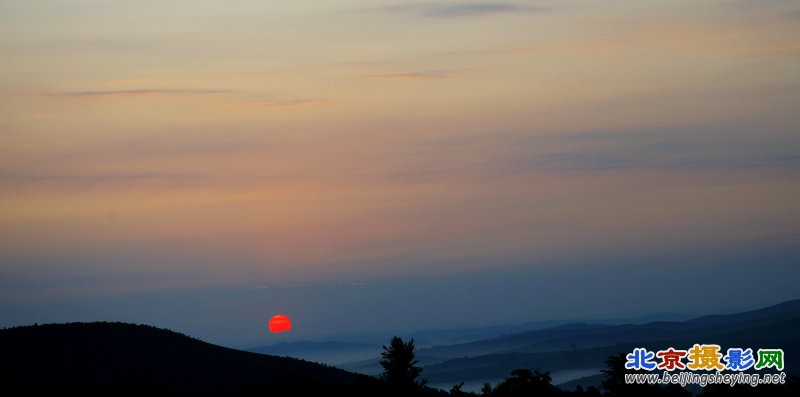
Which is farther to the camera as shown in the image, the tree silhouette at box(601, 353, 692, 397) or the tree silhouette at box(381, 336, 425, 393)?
the tree silhouette at box(381, 336, 425, 393)

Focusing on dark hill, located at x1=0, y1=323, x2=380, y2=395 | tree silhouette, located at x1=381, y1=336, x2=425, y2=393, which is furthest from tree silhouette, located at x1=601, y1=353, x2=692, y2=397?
dark hill, located at x1=0, y1=323, x2=380, y2=395

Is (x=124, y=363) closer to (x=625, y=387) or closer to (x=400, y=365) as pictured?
(x=400, y=365)

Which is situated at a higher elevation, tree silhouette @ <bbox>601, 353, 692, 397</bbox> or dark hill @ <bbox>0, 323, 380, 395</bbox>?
dark hill @ <bbox>0, 323, 380, 395</bbox>

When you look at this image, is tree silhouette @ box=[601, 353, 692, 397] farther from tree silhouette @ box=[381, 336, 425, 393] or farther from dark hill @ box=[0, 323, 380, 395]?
dark hill @ box=[0, 323, 380, 395]

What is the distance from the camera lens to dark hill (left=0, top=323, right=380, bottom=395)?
6794 cm

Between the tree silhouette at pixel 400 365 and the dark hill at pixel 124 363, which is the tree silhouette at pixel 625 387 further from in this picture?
the dark hill at pixel 124 363

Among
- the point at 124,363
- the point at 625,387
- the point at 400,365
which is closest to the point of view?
the point at 625,387

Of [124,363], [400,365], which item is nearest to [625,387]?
[400,365]

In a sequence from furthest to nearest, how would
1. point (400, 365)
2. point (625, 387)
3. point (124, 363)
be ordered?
1. point (124, 363)
2. point (400, 365)
3. point (625, 387)

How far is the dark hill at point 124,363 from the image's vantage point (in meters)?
67.9

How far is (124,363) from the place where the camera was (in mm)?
75250

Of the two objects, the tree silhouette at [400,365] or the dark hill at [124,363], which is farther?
the dark hill at [124,363]

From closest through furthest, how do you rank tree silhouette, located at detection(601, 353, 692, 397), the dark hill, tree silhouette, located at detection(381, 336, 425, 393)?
tree silhouette, located at detection(601, 353, 692, 397)
tree silhouette, located at detection(381, 336, 425, 393)
the dark hill

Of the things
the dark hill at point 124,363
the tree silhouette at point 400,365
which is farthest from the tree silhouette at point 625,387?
the dark hill at point 124,363
